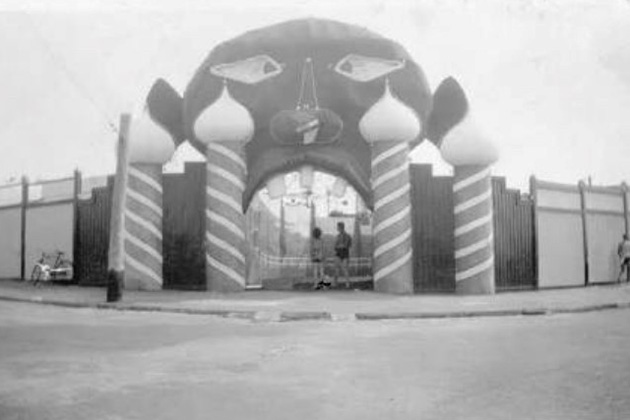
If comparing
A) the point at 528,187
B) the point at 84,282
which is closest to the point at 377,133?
the point at 528,187

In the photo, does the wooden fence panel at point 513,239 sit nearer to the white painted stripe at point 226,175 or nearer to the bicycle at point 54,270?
the white painted stripe at point 226,175

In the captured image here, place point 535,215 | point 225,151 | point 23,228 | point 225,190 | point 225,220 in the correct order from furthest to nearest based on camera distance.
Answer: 1. point 23,228
2. point 535,215
3. point 225,151
4. point 225,190
5. point 225,220

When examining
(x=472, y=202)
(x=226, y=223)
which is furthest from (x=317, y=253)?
(x=472, y=202)

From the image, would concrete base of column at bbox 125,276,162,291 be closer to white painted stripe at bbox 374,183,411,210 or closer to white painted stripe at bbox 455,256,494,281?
white painted stripe at bbox 374,183,411,210

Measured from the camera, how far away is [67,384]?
647 cm

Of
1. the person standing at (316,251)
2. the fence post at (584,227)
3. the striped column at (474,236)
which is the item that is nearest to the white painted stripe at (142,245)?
the person standing at (316,251)

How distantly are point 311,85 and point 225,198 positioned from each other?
3581 mm

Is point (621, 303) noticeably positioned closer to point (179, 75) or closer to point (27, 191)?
point (179, 75)

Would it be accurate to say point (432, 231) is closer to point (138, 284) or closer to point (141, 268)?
point (141, 268)

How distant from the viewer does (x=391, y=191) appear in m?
18.3

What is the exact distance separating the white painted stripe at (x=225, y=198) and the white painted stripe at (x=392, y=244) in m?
3.57

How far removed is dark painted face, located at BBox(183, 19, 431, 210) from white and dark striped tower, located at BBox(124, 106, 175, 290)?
1570mm

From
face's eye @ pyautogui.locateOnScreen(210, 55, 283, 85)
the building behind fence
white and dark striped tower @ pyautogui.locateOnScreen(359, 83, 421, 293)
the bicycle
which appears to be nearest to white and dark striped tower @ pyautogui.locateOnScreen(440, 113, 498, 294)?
the building behind fence

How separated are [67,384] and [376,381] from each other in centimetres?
267
